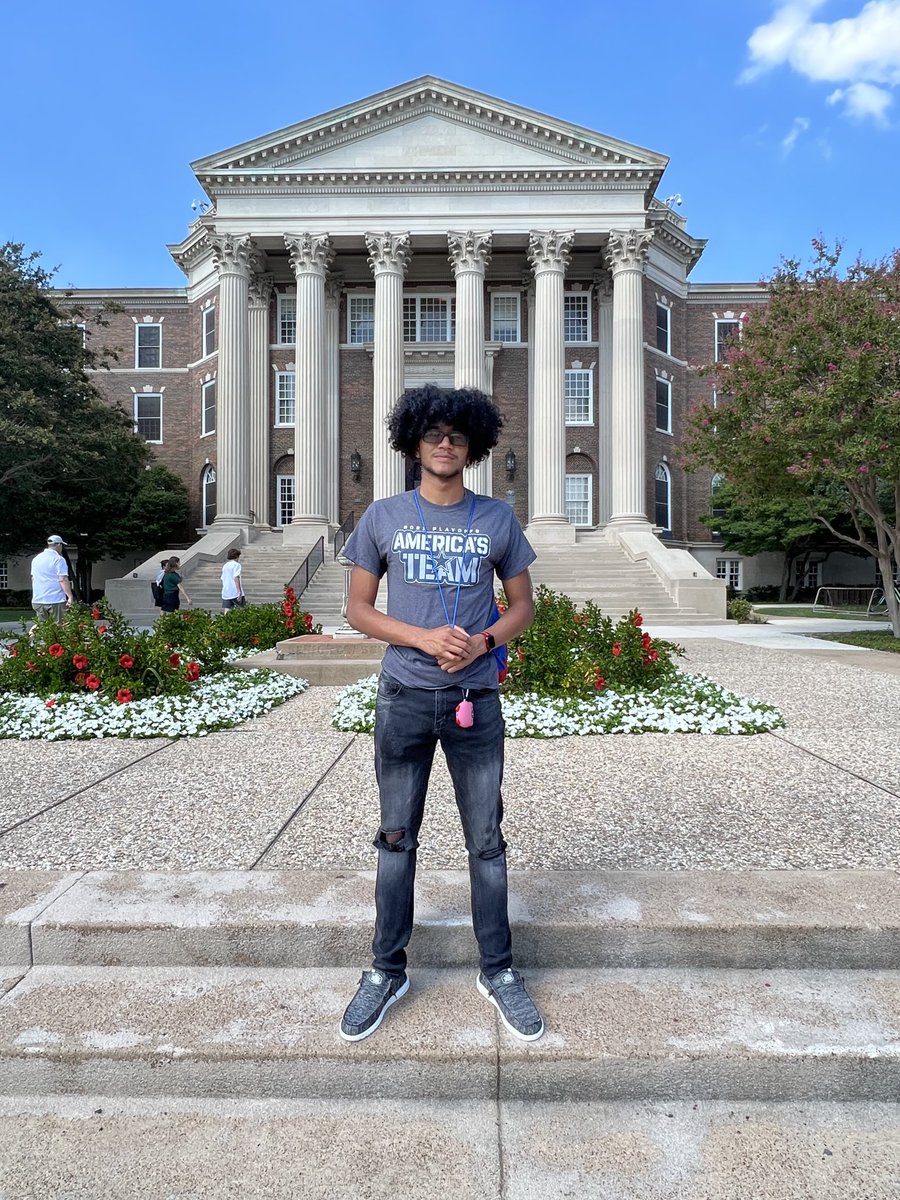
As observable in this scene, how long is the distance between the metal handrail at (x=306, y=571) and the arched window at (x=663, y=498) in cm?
1707

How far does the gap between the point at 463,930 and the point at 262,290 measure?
32.5 meters

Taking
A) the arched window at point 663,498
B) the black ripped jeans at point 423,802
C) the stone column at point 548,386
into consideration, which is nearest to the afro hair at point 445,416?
the black ripped jeans at point 423,802

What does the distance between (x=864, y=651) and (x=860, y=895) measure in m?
11.7

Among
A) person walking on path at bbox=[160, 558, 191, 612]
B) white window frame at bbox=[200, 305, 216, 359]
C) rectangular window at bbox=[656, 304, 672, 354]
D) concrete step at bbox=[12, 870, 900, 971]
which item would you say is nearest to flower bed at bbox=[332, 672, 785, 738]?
concrete step at bbox=[12, 870, 900, 971]

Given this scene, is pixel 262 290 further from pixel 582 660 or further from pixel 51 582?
pixel 582 660

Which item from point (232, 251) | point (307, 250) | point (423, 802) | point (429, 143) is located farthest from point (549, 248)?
point (423, 802)

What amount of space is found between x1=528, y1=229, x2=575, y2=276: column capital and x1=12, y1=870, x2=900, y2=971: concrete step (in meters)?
28.0

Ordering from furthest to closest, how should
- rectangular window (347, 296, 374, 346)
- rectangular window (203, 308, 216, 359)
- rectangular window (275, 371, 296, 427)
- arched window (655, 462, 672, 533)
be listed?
rectangular window (203, 308, 216, 359)
arched window (655, 462, 672, 533)
rectangular window (347, 296, 374, 346)
rectangular window (275, 371, 296, 427)

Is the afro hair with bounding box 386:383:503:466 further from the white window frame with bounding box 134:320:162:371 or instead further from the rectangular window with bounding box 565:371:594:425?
the white window frame with bounding box 134:320:162:371

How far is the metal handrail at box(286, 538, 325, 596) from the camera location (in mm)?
22609

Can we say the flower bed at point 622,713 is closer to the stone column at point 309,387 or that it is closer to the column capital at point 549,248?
the stone column at point 309,387

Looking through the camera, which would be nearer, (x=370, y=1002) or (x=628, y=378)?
(x=370, y=1002)

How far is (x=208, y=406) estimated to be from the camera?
119 ft

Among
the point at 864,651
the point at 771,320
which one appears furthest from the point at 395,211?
the point at 864,651
